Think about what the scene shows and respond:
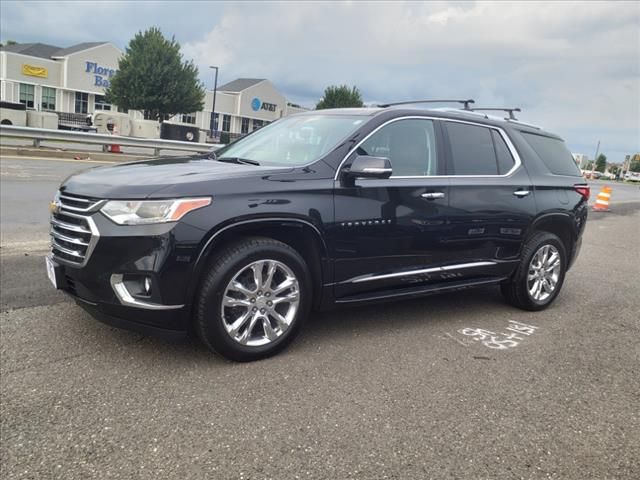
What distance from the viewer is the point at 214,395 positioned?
321cm

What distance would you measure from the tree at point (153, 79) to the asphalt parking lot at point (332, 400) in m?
43.0

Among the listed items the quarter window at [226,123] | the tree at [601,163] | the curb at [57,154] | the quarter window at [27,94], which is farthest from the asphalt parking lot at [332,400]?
the tree at [601,163]

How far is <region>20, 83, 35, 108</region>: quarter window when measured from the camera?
51312 millimetres

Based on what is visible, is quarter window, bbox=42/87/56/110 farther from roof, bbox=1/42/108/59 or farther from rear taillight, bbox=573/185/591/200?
rear taillight, bbox=573/185/591/200

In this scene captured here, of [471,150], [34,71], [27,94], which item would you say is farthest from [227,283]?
[27,94]

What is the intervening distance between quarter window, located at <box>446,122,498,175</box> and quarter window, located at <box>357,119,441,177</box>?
0.76ft

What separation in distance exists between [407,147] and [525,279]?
181 cm

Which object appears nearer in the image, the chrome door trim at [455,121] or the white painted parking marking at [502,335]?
the chrome door trim at [455,121]

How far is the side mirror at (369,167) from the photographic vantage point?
3.77m

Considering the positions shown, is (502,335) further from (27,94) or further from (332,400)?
(27,94)

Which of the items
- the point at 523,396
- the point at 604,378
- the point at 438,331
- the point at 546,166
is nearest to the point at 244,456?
the point at 523,396

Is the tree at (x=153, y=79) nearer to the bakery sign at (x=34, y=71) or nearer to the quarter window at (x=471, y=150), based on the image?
the bakery sign at (x=34, y=71)

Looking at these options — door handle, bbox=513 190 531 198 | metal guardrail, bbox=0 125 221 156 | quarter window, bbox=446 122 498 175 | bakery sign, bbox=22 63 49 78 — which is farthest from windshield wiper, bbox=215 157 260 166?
bakery sign, bbox=22 63 49 78

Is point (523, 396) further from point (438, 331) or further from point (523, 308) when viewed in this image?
point (523, 308)
